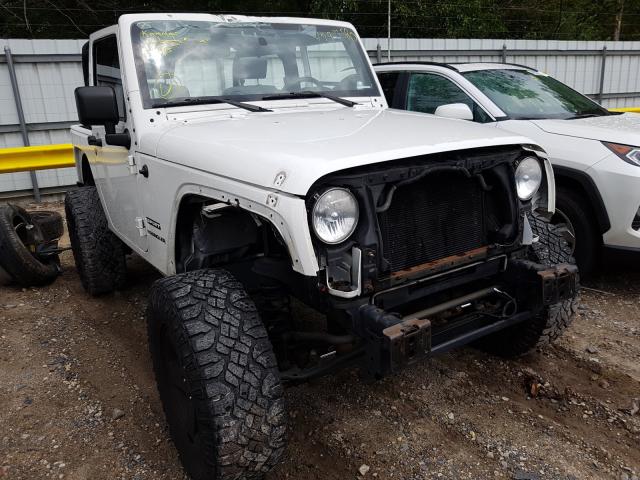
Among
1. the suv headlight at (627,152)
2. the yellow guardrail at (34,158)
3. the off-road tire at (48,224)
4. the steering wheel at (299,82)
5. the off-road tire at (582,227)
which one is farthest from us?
the yellow guardrail at (34,158)

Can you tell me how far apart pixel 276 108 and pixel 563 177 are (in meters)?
2.61

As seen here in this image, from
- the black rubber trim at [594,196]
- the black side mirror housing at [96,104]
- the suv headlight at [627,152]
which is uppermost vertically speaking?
the black side mirror housing at [96,104]

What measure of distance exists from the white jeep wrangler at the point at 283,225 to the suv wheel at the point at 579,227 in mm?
1476

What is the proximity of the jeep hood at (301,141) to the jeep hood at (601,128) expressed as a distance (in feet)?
6.38

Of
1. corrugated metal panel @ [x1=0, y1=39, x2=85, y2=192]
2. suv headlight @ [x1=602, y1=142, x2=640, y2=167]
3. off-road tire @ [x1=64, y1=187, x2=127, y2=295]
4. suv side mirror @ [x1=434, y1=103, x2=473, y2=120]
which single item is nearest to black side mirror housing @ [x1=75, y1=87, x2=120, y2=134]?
off-road tire @ [x1=64, y1=187, x2=127, y2=295]

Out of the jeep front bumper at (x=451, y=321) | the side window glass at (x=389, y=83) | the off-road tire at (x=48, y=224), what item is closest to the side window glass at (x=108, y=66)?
the off-road tire at (x=48, y=224)

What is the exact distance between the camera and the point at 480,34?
633 inches

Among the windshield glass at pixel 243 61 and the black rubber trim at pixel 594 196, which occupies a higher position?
the windshield glass at pixel 243 61

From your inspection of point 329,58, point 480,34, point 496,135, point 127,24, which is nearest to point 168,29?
point 127,24

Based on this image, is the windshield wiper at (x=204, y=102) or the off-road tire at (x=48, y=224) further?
the off-road tire at (x=48, y=224)

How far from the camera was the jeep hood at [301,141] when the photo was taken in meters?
2.29

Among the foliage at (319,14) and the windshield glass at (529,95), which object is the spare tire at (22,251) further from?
the foliage at (319,14)

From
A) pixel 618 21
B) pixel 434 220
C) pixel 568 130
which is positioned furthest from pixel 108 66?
pixel 618 21

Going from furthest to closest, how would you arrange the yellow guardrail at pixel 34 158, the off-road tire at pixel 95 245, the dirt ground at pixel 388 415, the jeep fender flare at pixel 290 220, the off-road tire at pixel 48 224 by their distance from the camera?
1. the yellow guardrail at pixel 34 158
2. the off-road tire at pixel 48 224
3. the off-road tire at pixel 95 245
4. the dirt ground at pixel 388 415
5. the jeep fender flare at pixel 290 220
